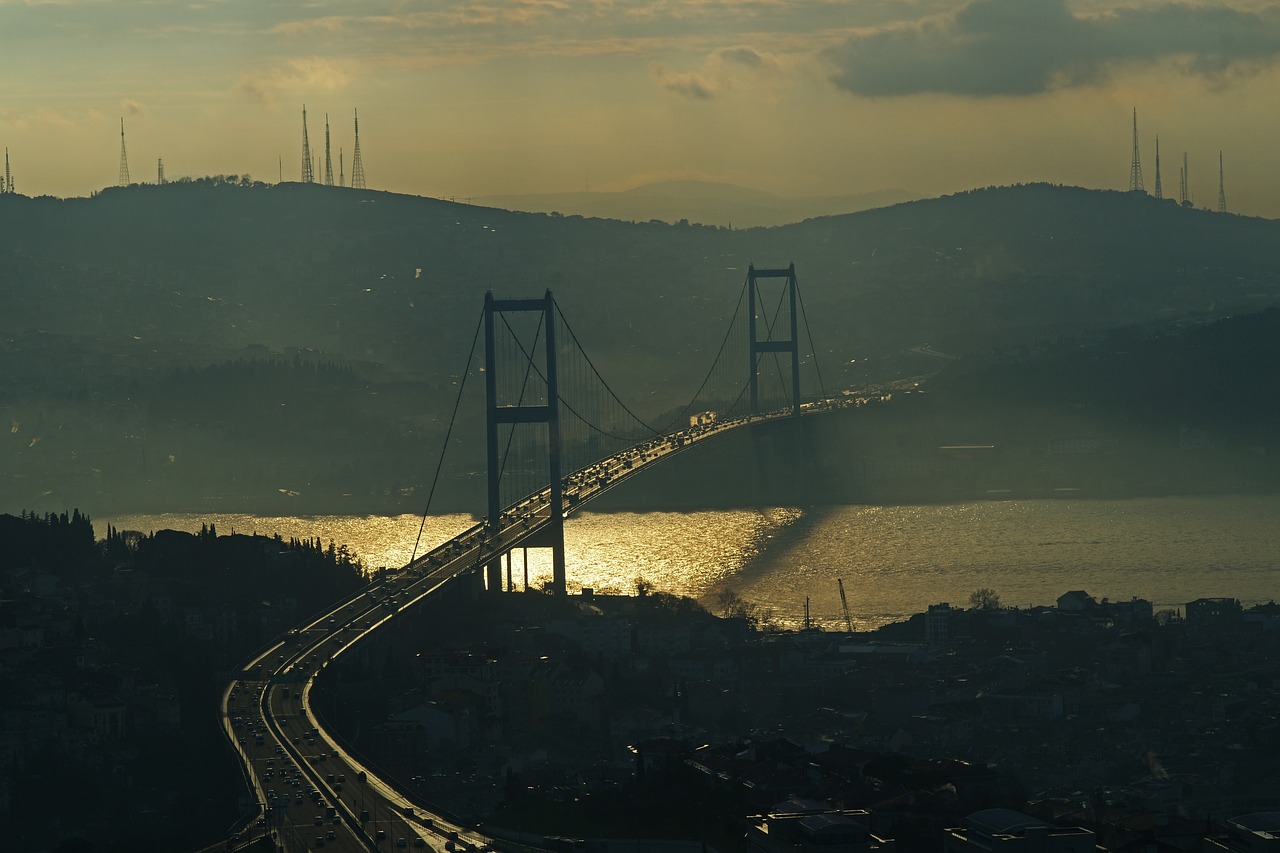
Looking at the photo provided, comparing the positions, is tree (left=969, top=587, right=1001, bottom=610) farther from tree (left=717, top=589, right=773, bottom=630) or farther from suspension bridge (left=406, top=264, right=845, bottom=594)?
suspension bridge (left=406, top=264, right=845, bottom=594)

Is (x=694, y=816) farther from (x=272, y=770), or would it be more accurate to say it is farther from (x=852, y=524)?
(x=852, y=524)

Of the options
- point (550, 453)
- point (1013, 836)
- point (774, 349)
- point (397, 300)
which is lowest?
point (1013, 836)

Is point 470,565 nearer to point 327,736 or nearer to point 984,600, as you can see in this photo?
point 984,600

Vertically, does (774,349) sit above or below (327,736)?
above

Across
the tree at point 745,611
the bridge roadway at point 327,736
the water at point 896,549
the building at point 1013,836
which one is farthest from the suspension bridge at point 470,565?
the building at point 1013,836

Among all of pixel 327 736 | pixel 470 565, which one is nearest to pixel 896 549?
pixel 470 565
